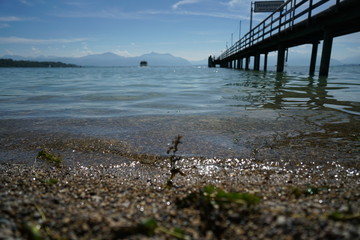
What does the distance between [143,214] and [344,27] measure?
45.1ft

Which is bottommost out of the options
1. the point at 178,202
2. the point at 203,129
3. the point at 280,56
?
the point at 203,129

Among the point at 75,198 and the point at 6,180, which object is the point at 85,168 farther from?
the point at 75,198

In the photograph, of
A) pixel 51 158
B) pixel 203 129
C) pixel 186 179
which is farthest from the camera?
pixel 203 129

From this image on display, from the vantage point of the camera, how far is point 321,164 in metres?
2.38

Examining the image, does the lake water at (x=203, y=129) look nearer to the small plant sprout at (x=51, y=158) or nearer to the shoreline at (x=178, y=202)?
the small plant sprout at (x=51, y=158)

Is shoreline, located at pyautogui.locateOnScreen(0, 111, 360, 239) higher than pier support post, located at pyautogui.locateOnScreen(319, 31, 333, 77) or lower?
lower

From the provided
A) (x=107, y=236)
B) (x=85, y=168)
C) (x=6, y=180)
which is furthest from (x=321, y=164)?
(x=6, y=180)

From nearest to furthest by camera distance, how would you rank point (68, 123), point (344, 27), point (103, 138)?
point (103, 138) < point (68, 123) < point (344, 27)

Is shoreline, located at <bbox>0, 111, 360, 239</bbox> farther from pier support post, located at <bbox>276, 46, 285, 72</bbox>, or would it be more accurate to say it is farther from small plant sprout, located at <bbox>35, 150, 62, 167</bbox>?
pier support post, located at <bbox>276, 46, 285, 72</bbox>

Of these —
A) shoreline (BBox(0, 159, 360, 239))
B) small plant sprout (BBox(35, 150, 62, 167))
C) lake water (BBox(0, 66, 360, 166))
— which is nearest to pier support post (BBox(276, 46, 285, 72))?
lake water (BBox(0, 66, 360, 166))

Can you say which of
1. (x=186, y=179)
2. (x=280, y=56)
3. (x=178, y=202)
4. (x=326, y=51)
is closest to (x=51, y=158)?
(x=186, y=179)

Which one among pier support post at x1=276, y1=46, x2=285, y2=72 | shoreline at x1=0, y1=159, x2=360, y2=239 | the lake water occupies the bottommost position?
the lake water

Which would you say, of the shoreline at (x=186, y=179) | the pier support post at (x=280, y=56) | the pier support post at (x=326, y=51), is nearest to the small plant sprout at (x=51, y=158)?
the shoreline at (x=186, y=179)

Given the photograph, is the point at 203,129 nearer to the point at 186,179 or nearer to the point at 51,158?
the point at 186,179
